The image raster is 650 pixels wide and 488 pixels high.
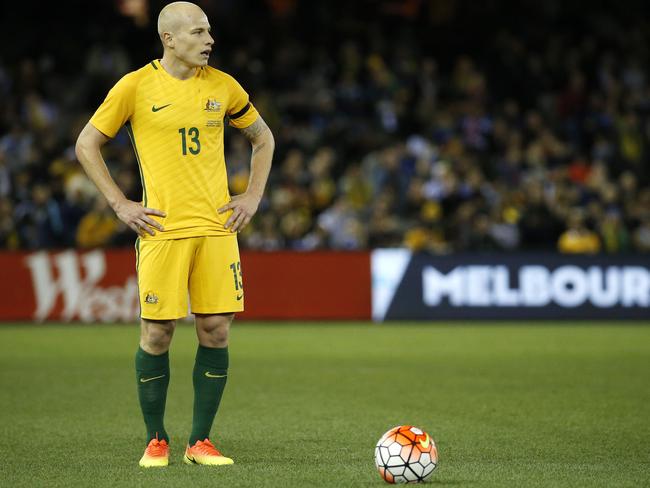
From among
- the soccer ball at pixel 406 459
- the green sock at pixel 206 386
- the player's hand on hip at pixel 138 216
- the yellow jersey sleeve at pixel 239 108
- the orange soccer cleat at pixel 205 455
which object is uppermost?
the yellow jersey sleeve at pixel 239 108

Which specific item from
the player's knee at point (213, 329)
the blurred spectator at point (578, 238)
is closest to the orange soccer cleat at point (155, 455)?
the player's knee at point (213, 329)

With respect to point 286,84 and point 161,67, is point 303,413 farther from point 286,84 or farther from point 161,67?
point 286,84

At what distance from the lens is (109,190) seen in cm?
608

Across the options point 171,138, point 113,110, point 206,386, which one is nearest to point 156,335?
point 206,386

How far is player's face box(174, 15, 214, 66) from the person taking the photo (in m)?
6.08

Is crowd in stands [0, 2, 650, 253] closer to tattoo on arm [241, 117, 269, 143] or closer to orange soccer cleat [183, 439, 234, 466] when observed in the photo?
tattoo on arm [241, 117, 269, 143]

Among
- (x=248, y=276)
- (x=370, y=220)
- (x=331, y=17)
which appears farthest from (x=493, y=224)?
(x=331, y=17)

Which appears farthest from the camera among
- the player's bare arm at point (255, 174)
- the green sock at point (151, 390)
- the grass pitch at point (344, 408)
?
the player's bare arm at point (255, 174)

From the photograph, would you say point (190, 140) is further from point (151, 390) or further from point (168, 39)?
point (151, 390)

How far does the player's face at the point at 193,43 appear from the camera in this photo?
19.9 feet

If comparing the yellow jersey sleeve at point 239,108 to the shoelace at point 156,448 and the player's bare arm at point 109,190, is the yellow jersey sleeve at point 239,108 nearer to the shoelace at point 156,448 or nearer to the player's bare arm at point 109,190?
the player's bare arm at point 109,190

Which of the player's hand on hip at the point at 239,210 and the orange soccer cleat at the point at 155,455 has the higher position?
the player's hand on hip at the point at 239,210

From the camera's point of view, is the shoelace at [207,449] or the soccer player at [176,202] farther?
→ the shoelace at [207,449]

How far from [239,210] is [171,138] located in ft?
1.79
